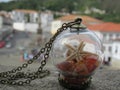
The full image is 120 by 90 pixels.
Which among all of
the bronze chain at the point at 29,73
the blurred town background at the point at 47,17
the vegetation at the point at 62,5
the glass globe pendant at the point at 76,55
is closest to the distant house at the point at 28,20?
the blurred town background at the point at 47,17

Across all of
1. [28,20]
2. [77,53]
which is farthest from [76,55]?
[28,20]

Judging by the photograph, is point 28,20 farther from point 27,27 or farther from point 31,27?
point 31,27

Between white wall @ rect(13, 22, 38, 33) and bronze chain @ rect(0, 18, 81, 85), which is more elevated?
bronze chain @ rect(0, 18, 81, 85)

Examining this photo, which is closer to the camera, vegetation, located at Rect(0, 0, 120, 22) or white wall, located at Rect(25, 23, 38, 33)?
white wall, located at Rect(25, 23, 38, 33)

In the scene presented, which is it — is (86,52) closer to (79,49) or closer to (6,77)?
(79,49)

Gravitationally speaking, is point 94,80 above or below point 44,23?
above

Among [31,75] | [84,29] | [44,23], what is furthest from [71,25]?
[44,23]

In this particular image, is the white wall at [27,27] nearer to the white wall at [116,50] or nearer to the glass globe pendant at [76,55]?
the white wall at [116,50]

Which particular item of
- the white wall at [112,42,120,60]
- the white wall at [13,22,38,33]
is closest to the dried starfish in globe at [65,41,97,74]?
the white wall at [112,42,120,60]

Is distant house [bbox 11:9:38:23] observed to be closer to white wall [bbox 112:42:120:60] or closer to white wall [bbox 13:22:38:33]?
white wall [bbox 13:22:38:33]
